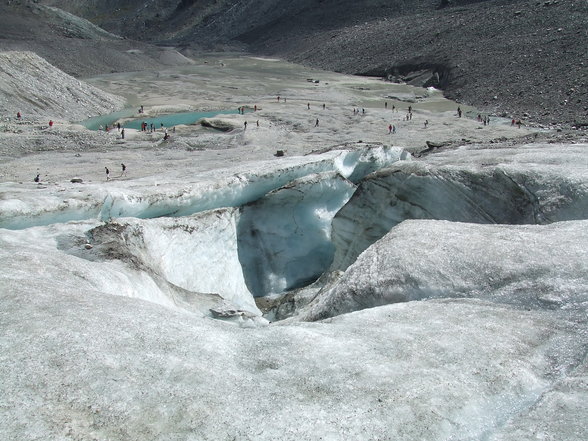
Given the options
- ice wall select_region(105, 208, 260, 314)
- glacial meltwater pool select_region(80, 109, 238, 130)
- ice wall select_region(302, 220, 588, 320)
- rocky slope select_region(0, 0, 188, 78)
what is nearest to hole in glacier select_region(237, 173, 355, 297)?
ice wall select_region(105, 208, 260, 314)

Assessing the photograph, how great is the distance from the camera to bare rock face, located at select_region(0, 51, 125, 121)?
44822 millimetres

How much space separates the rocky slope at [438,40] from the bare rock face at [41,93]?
4000cm

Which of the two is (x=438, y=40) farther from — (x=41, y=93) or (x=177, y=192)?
(x=177, y=192)

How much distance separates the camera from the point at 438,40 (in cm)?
7975

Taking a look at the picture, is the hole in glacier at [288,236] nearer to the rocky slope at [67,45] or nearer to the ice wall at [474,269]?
the ice wall at [474,269]

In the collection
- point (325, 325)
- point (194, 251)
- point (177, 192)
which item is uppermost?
point (177, 192)

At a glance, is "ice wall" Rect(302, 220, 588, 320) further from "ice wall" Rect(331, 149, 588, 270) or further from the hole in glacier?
the hole in glacier

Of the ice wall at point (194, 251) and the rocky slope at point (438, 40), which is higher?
the rocky slope at point (438, 40)

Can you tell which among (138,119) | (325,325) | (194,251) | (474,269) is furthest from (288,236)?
(138,119)

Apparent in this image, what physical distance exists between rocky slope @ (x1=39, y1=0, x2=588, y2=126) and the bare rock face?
40000 mm

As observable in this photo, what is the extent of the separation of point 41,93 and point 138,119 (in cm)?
847

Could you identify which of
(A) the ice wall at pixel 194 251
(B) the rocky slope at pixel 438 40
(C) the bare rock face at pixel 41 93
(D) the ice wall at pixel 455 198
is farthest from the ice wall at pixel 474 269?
(C) the bare rock face at pixel 41 93

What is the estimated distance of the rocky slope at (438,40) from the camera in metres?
56.1

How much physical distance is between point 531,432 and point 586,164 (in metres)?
12.6
